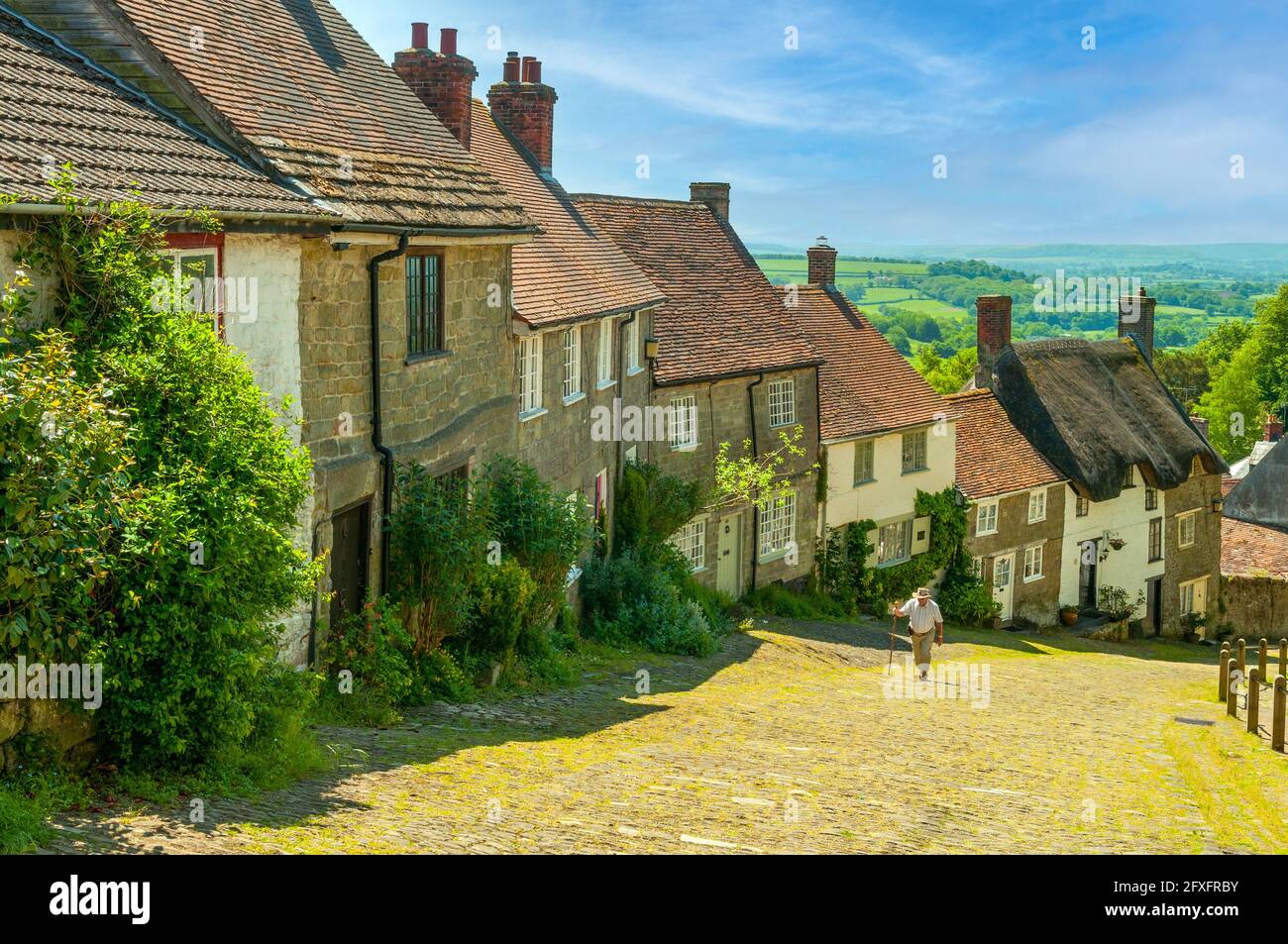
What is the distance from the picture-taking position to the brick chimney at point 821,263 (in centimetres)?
3941

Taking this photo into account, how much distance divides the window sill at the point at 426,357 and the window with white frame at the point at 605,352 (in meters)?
7.58

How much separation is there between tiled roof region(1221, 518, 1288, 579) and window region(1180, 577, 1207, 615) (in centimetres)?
139

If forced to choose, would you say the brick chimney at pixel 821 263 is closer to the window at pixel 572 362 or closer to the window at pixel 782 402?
the window at pixel 782 402

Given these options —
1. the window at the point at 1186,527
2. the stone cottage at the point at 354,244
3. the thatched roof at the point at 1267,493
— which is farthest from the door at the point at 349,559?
the thatched roof at the point at 1267,493

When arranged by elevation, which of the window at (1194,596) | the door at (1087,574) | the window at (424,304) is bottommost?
the window at (1194,596)

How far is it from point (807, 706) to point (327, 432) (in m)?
7.71

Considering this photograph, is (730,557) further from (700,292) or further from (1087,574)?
(1087,574)

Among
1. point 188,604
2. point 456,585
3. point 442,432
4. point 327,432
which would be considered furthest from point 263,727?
point 442,432

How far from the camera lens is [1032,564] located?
38906 millimetres

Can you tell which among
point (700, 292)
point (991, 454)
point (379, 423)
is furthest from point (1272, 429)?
point (379, 423)

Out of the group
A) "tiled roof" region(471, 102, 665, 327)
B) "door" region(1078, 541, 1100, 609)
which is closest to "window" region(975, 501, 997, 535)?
"door" region(1078, 541, 1100, 609)

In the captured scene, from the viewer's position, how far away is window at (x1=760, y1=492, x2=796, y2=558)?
102ft

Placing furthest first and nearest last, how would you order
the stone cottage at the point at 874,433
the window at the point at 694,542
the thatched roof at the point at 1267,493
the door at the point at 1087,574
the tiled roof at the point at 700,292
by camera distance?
the thatched roof at the point at 1267,493, the door at the point at 1087,574, the stone cottage at the point at 874,433, the tiled roof at the point at 700,292, the window at the point at 694,542

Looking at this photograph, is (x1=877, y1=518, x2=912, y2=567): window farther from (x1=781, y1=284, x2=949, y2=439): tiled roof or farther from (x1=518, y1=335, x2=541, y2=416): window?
(x1=518, y1=335, x2=541, y2=416): window
